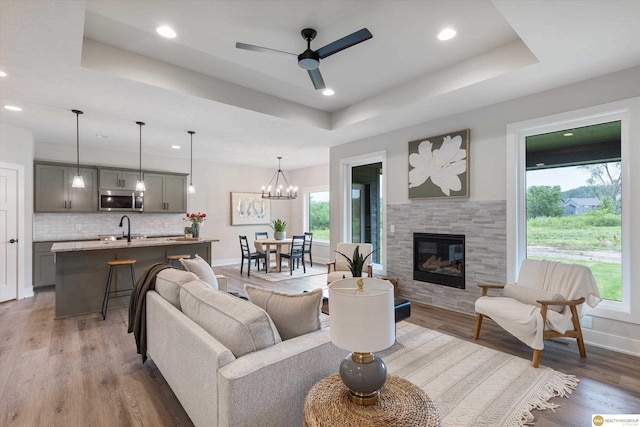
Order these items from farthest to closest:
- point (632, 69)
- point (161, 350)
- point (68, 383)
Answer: point (632, 69)
point (68, 383)
point (161, 350)

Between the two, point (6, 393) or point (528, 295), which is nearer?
point (6, 393)

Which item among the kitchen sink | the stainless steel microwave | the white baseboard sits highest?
the stainless steel microwave

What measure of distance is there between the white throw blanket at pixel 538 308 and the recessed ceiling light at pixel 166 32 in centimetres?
400

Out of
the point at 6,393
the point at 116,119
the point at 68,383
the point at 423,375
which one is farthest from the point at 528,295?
the point at 116,119

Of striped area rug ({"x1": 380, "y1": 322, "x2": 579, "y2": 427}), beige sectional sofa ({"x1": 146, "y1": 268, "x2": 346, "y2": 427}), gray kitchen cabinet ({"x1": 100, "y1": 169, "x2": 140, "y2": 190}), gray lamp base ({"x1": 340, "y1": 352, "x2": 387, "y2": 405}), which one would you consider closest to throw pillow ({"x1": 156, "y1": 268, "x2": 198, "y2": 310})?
beige sectional sofa ({"x1": 146, "y1": 268, "x2": 346, "y2": 427})

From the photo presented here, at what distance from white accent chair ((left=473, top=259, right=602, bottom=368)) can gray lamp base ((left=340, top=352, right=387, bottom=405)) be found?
84.6 inches

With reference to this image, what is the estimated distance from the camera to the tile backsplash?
5.98m

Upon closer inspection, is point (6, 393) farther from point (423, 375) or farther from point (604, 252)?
point (604, 252)

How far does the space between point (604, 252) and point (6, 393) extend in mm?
5654

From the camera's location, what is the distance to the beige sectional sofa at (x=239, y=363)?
144 cm

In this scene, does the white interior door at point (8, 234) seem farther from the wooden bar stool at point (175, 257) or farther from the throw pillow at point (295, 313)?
the throw pillow at point (295, 313)

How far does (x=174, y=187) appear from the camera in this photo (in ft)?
24.2

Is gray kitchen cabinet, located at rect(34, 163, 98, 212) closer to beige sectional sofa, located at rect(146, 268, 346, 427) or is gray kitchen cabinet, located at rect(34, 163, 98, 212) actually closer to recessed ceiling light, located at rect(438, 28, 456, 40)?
beige sectional sofa, located at rect(146, 268, 346, 427)

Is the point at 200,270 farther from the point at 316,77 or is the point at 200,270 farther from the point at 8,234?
the point at 8,234
